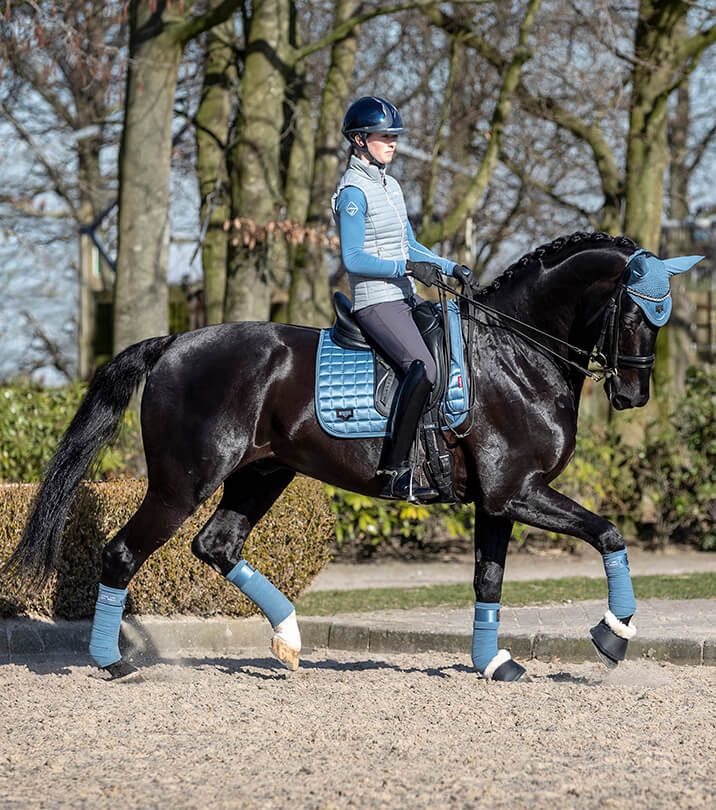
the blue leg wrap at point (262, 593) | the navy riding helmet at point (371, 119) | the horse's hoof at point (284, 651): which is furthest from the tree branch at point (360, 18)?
the horse's hoof at point (284, 651)

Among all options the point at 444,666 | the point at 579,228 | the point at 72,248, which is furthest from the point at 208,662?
the point at 72,248

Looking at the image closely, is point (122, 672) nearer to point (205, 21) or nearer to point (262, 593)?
point (262, 593)

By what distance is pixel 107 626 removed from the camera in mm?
7246

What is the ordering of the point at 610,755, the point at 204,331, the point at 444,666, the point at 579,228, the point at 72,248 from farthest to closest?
the point at 72,248 < the point at 579,228 < the point at 444,666 < the point at 204,331 < the point at 610,755

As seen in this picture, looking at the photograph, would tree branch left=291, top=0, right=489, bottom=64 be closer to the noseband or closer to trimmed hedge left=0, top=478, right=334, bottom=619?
trimmed hedge left=0, top=478, right=334, bottom=619

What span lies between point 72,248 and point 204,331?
881 inches

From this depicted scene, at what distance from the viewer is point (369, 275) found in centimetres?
680

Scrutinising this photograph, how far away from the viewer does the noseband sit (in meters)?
6.77

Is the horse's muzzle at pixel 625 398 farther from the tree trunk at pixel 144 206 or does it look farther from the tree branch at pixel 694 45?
the tree branch at pixel 694 45

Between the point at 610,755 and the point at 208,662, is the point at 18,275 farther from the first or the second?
the point at 610,755

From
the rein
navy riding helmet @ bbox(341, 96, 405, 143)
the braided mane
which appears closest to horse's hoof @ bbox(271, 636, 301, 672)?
the rein

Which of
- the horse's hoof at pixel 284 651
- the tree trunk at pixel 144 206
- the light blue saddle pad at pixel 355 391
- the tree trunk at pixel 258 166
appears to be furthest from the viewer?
the tree trunk at pixel 258 166

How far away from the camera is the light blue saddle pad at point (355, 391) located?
689cm

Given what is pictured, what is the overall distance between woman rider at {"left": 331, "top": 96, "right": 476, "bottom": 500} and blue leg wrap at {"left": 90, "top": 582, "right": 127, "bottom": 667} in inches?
64.5
